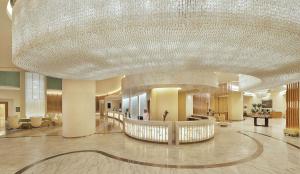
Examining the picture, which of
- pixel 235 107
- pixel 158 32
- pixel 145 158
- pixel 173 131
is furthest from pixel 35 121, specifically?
pixel 235 107

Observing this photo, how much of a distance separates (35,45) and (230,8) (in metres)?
3.78

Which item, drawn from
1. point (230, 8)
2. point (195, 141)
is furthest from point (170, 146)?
point (230, 8)

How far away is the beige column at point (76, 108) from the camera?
33.6ft

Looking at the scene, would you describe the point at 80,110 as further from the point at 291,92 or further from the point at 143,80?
the point at 291,92

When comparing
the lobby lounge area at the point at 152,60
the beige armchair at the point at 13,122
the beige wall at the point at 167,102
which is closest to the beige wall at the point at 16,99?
the beige armchair at the point at 13,122

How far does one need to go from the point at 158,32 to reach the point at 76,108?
27.5 feet

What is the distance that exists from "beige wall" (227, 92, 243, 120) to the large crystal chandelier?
19086 mm

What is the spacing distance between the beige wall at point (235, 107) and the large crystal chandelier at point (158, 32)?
19.1 meters

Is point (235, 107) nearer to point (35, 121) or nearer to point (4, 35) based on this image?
point (35, 121)

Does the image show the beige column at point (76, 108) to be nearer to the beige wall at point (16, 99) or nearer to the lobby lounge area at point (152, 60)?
the lobby lounge area at point (152, 60)

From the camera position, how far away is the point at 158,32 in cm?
334

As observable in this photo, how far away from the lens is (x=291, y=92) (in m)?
12.3

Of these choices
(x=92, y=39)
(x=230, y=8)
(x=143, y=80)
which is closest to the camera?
(x=230, y=8)

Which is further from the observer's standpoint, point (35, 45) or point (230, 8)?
point (35, 45)
